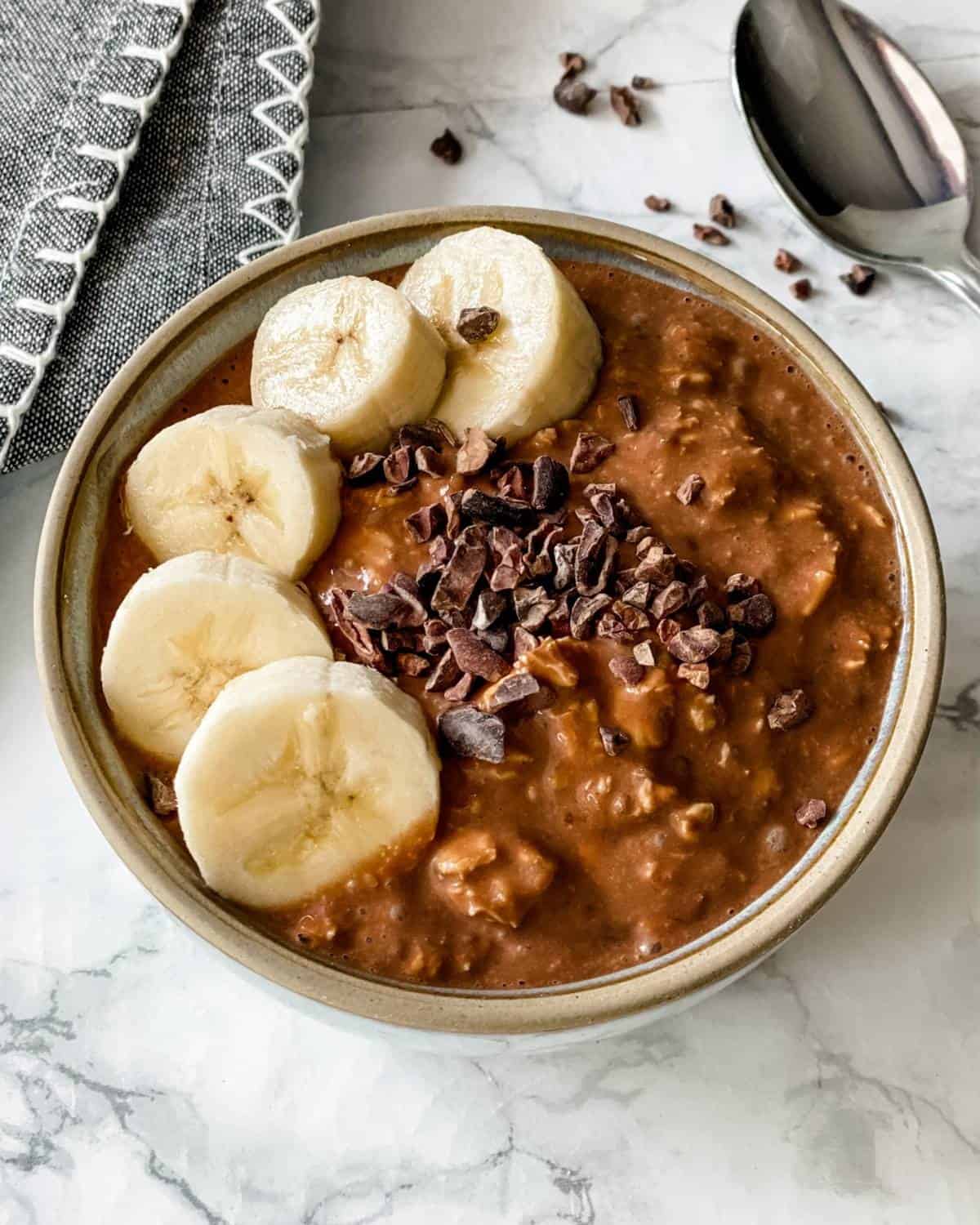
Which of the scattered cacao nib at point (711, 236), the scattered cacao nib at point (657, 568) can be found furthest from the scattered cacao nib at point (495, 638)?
the scattered cacao nib at point (711, 236)

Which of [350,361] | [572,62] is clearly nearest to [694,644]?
[350,361]

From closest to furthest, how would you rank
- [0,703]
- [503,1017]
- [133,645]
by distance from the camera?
[503,1017] → [133,645] → [0,703]

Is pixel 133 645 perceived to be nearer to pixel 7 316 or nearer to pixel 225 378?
pixel 225 378

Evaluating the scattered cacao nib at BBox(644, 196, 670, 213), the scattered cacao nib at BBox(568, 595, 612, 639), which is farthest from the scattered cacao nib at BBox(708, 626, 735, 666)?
the scattered cacao nib at BBox(644, 196, 670, 213)

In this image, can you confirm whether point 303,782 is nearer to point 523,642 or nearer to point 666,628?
point 523,642

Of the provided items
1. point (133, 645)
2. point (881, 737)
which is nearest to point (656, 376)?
point (881, 737)

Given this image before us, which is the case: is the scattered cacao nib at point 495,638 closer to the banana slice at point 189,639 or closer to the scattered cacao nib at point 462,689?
the scattered cacao nib at point 462,689
